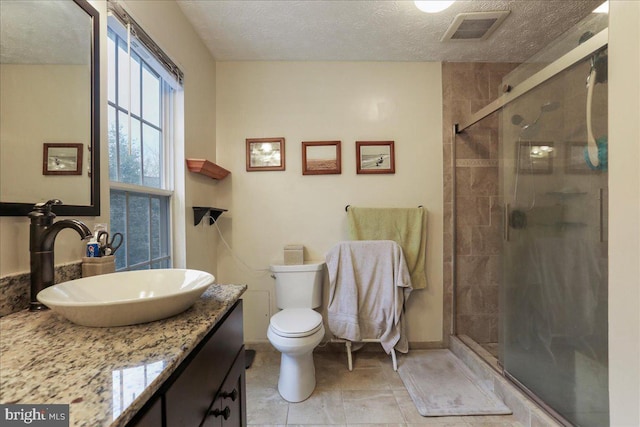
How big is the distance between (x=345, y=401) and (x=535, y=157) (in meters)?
1.74

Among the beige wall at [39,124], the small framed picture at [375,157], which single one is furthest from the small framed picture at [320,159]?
the beige wall at [39,124]

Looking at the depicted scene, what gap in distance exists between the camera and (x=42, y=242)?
0.69 metres

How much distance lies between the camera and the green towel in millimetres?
1967

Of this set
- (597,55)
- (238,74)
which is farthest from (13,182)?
(597,55)

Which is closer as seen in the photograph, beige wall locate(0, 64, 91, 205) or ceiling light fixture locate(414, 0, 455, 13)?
beige wall locate(0, 64, 91, 205)

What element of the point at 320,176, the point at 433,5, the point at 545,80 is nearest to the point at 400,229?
the point at 320,176

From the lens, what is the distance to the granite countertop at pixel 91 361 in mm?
357

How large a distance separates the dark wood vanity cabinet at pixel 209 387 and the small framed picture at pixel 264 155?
1.30 meters

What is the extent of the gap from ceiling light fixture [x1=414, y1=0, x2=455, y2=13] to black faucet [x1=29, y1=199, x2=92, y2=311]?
1812mm

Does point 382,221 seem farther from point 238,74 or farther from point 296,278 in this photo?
point 238,74

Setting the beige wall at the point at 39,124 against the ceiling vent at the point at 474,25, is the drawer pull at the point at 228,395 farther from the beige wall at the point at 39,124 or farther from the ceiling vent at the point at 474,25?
the ceiling vent at the point at 474,25
